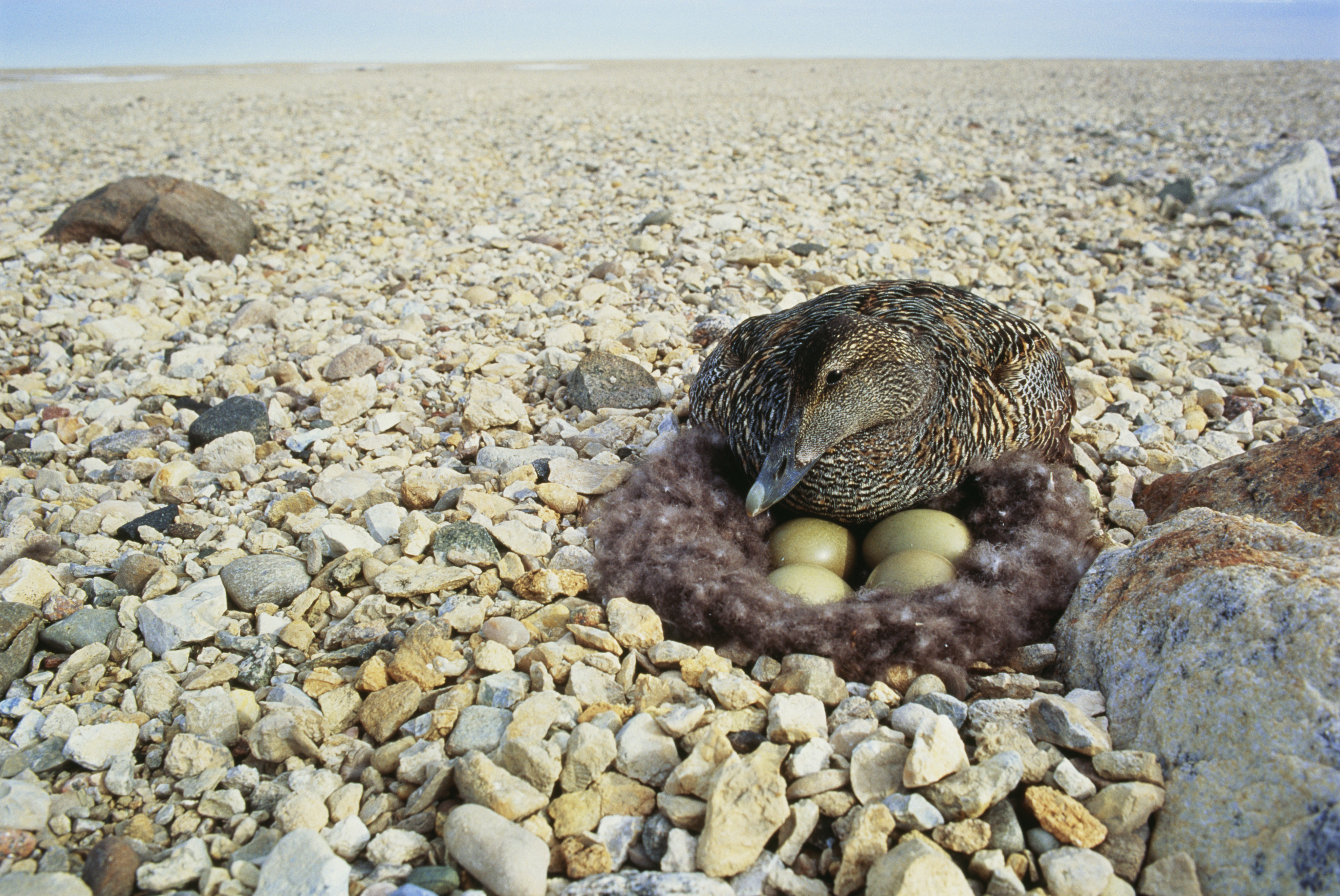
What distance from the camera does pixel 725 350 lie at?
4027 millimetres

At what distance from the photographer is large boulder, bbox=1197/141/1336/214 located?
8750 mm

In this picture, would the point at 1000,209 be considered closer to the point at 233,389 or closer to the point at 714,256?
the point at 714,256

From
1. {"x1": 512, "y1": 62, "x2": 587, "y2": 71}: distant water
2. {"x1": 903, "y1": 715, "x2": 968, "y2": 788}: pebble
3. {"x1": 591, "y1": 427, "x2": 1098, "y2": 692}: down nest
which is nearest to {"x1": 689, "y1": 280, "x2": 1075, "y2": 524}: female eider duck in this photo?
{"x1": 591, "y1": 427, "x2": 1098, "y2": 692}: down nest

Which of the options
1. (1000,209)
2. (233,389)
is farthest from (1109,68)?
(233,389)

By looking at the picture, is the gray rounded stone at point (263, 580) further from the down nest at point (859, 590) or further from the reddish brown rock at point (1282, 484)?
the reddish brown rock at point (1282, 484)

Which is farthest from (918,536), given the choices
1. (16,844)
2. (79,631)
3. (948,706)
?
(79,631)

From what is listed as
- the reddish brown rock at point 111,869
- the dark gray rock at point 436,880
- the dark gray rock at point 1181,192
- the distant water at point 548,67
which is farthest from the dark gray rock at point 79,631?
the distant water at point 548,67

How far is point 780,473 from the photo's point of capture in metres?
3.15

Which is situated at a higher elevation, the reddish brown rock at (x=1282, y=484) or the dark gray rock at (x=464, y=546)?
the reddish brown rock at (x=1282, y=484)

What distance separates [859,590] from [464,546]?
1.57m

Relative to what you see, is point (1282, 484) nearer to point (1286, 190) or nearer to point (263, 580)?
point (263, 580)

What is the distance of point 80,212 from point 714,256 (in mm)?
5446

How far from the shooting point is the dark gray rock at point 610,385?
194 inches

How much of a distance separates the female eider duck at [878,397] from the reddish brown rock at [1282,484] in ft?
2.03
